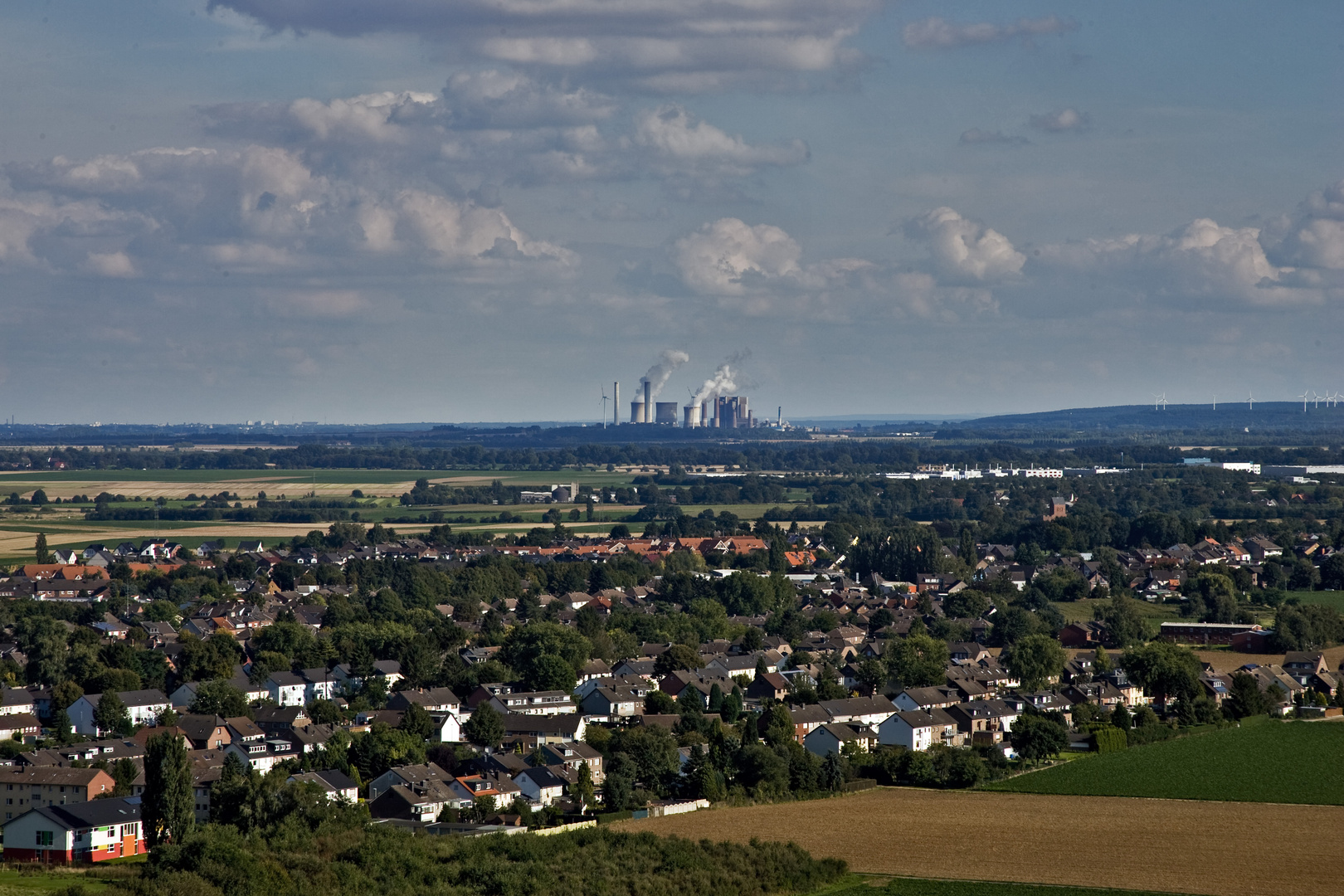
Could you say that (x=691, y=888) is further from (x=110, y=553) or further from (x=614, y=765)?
(x=110, y=553)

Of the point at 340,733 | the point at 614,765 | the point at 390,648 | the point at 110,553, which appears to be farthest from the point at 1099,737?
the point at 110,553

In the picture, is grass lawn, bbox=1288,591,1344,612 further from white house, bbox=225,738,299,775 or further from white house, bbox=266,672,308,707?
white house, bbox=225,738,299,775

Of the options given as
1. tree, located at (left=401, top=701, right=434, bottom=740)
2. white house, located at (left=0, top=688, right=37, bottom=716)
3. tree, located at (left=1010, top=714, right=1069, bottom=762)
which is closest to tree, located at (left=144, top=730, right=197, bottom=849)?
tree, located at (left=401, top=701, right=434, bottom=740)

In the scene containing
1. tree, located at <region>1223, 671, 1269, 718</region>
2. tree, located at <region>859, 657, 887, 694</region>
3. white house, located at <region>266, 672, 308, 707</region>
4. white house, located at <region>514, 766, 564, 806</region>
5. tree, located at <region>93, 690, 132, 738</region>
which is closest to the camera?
white house, located at <region>514, 766, 564, 806</region>

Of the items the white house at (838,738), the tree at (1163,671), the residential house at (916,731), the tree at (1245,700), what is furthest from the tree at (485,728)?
the tree at (1245,700)

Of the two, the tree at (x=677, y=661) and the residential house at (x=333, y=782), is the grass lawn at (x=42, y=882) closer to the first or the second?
the residential house at (x=333, y=782)
